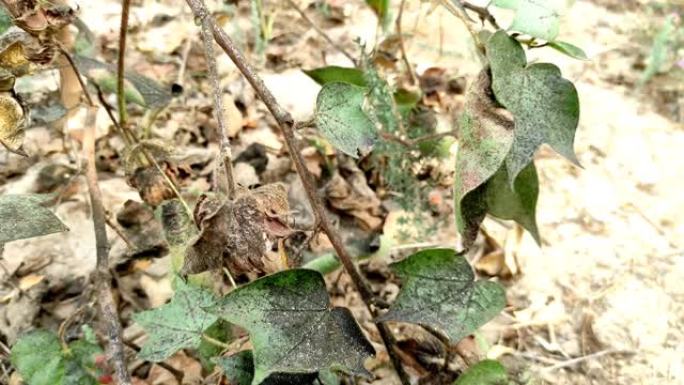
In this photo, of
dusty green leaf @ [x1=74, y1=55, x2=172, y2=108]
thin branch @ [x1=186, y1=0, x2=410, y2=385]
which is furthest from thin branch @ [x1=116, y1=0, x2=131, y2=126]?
thin branch @ [x1=186, y1=0, x2=410, y2=385]

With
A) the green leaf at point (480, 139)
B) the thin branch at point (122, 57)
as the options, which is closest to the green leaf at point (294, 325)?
the green leaf at point (480, 139)

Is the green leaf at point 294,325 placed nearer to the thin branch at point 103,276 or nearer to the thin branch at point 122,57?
the thin branch at point 103,276

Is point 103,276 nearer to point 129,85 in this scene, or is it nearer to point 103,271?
point 103,271

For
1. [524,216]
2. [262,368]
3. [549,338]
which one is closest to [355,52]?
[549,338]

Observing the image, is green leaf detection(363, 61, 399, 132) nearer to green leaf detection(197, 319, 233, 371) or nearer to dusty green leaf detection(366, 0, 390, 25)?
dusty green leaf detection(366, 0, 390, 25)

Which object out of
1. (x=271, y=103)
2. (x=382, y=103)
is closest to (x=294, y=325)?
(x=271, y=103)

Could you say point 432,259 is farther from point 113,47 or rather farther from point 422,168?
point 113,47

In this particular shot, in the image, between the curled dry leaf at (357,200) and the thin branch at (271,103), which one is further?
the curled dry leaf at (357,200)
